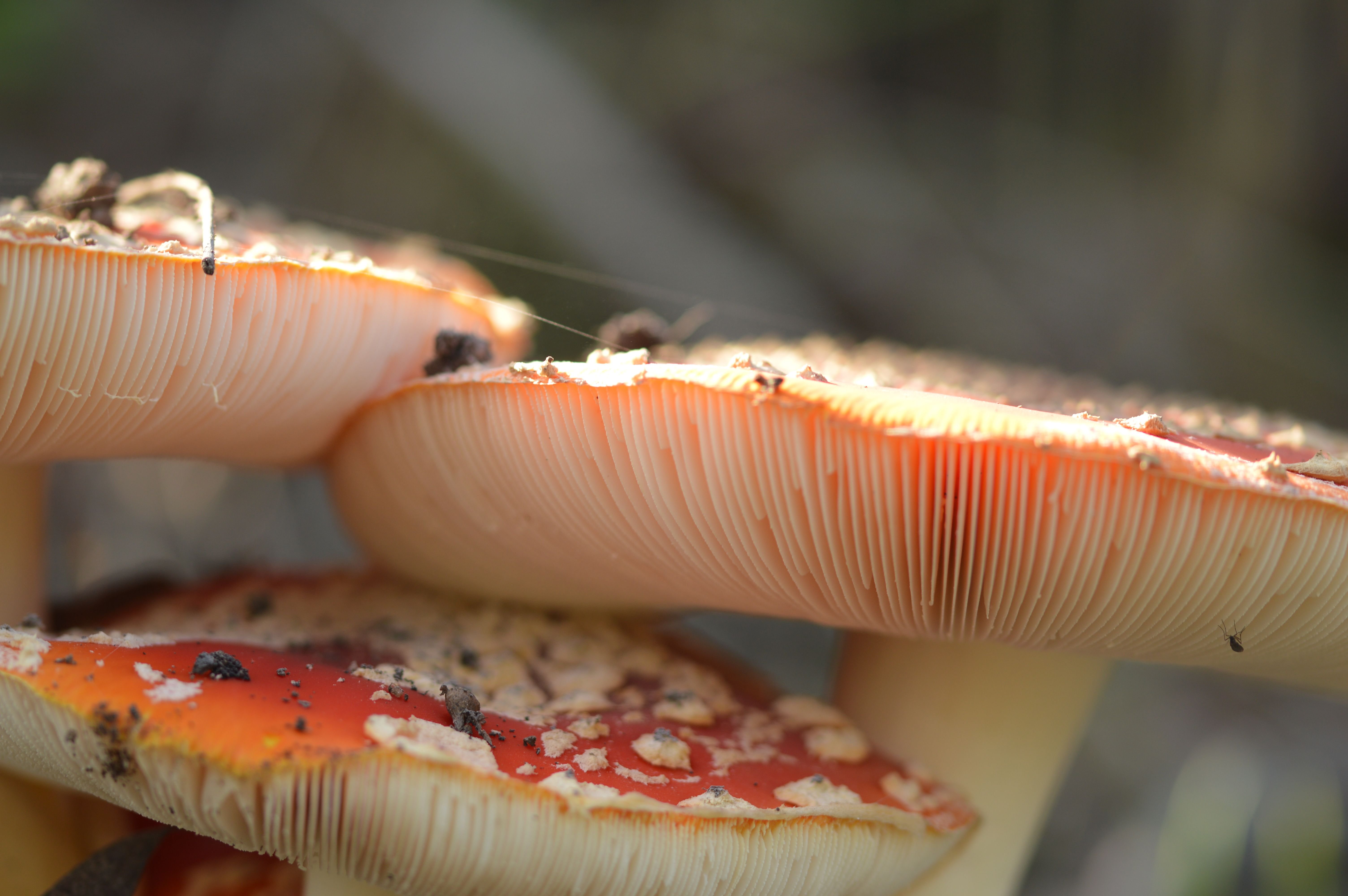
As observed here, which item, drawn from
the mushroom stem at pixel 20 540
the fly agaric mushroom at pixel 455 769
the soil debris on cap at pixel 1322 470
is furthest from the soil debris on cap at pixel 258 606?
the soil debris on cap at pixel 1322 470

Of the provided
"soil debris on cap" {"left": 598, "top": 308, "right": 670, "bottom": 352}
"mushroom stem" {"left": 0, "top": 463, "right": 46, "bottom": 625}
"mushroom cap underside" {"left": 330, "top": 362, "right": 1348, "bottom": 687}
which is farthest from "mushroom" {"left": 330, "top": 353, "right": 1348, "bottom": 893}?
"mushroom stem" {"left": 0, "top": 463, "right": 46, "bottom": 625}

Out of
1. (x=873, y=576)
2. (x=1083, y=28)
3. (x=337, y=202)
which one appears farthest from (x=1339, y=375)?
(x=337, y=202)

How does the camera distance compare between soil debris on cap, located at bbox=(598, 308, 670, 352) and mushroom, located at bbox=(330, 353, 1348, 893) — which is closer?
mushroom, located at bbox=(330, 353, 1348, 893)

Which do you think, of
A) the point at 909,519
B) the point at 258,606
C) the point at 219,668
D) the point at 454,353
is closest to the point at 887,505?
the point at 909,519

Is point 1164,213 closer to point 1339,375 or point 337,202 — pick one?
point 1339,375

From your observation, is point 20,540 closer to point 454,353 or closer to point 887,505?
point 454,353

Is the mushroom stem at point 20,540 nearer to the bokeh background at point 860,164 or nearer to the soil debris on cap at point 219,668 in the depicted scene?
the soil debris on cap at point 219,668

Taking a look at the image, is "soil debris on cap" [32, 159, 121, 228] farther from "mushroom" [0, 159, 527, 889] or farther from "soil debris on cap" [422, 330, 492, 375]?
"soil debris on cap" [422, 330, 492, 375]
